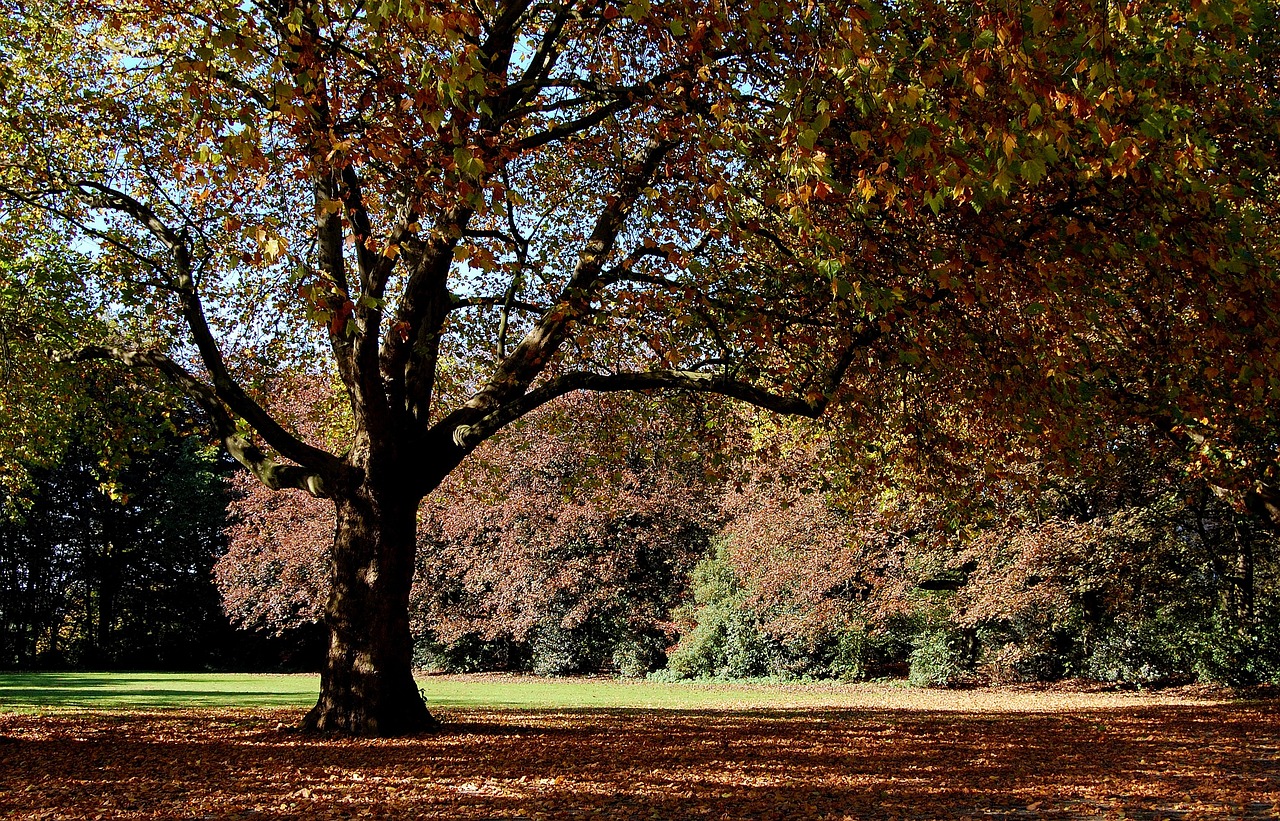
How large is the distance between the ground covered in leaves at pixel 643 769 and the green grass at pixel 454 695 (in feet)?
11.5

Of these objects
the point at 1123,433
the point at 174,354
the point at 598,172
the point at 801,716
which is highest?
the point at 598,172

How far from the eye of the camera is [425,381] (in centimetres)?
1144

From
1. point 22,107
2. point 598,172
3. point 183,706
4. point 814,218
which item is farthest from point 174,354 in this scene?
point 814,218

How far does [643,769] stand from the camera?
27.2 ft

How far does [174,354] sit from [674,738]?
8.77 meters

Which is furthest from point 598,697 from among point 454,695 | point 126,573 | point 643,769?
point 126,573

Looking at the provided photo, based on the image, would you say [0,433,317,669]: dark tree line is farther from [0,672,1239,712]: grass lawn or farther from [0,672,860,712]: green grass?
[0,672,860,712]: green grass

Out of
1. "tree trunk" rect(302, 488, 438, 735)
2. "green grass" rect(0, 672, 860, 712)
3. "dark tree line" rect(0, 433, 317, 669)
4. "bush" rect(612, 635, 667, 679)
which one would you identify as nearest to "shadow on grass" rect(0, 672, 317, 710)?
"green grass" rect(0, 672, 860, 712)

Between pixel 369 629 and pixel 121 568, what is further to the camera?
pixel 121 568

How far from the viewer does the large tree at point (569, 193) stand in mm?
6367

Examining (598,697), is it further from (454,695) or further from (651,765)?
(651,765)

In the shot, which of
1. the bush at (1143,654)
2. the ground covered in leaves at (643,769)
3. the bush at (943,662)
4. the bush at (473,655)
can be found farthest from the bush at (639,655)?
the ground covered in leaves at (643,769)

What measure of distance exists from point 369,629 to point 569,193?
19.8ft

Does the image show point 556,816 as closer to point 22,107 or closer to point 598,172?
point 598,172
